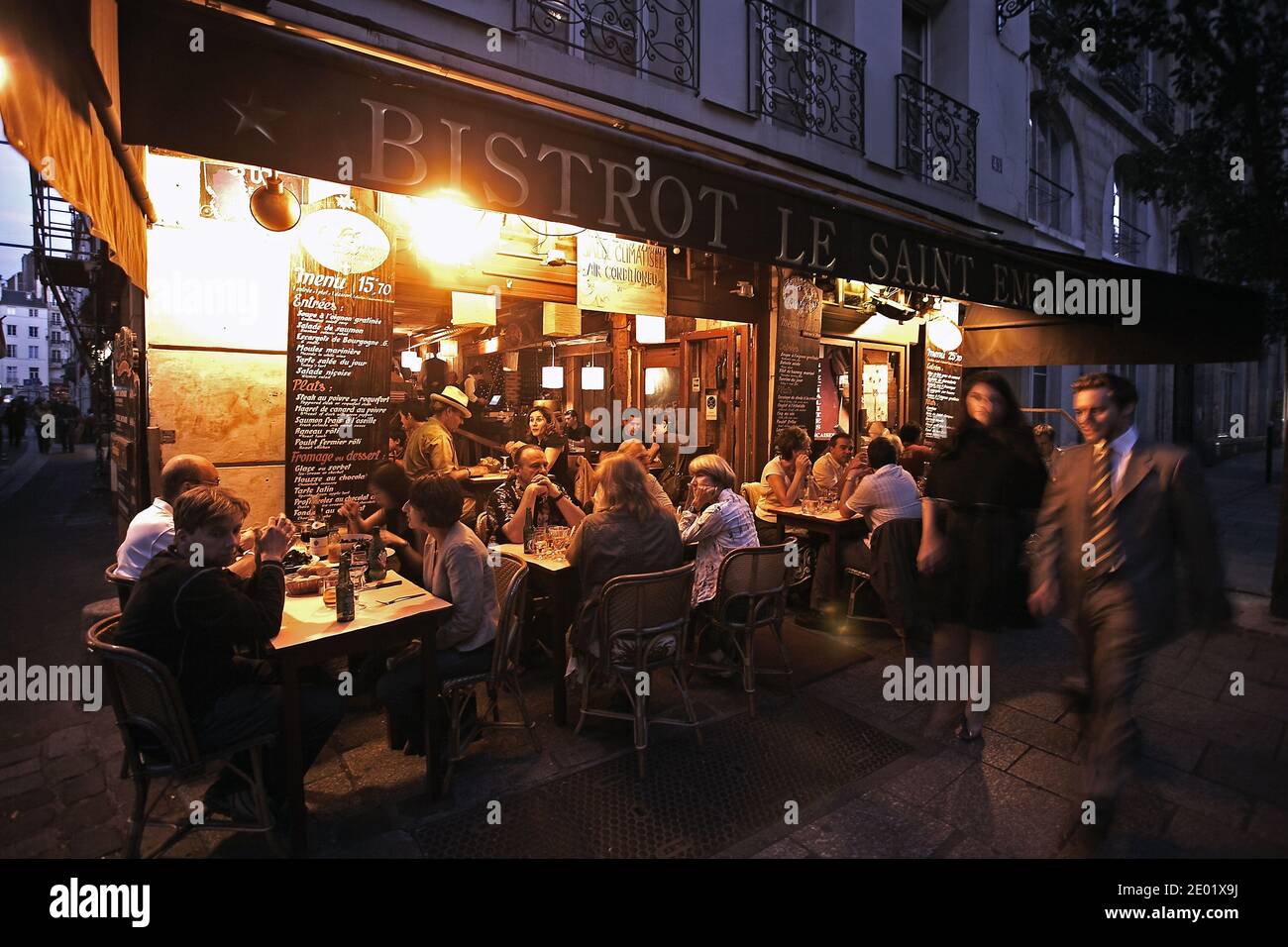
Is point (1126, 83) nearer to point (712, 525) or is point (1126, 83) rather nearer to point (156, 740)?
point (712, 525)

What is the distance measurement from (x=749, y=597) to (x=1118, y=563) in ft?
7.03

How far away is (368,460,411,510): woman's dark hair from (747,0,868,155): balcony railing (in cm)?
569

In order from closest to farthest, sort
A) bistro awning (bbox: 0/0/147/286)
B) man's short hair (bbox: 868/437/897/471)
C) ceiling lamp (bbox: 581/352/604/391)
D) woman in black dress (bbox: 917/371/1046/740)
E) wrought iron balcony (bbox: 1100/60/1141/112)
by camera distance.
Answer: bistro awning (bbox: 0/0/147/286) < woman in black dress (bbox: 917/371/1046/740) < man's short hair (bbox: 868/437/897/471) < ceiling lamp (bbox: 581/352/604/391) < wrought iron balcony (bbox: 1100/60/1141/112)

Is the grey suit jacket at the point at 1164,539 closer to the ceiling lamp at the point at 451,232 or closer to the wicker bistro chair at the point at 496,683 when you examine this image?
the wicker bistro chair at the point at 496,683

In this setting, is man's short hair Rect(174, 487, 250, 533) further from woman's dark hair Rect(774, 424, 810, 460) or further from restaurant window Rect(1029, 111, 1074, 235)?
restaurant window Rect(1029, 111, 1074, 235)

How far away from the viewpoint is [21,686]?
15.9 ft

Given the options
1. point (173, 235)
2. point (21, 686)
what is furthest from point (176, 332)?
point (21, 686)

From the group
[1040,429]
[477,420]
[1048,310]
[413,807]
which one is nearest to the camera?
[413,807]

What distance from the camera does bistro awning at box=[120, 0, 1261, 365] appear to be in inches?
110

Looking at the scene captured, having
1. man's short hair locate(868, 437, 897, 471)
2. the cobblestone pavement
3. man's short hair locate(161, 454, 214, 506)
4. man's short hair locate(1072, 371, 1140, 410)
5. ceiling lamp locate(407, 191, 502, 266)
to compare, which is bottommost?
the cobblestone pavement

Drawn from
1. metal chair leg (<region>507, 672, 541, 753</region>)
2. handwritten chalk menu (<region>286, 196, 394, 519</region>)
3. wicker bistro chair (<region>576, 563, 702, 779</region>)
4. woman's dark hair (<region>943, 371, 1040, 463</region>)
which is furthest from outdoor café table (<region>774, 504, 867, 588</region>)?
handwritten chalk menu (<region>286, 196, 394, 519</region>)

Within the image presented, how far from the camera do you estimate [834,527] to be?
20.2 feet

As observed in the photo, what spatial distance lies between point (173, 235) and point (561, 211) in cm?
291
